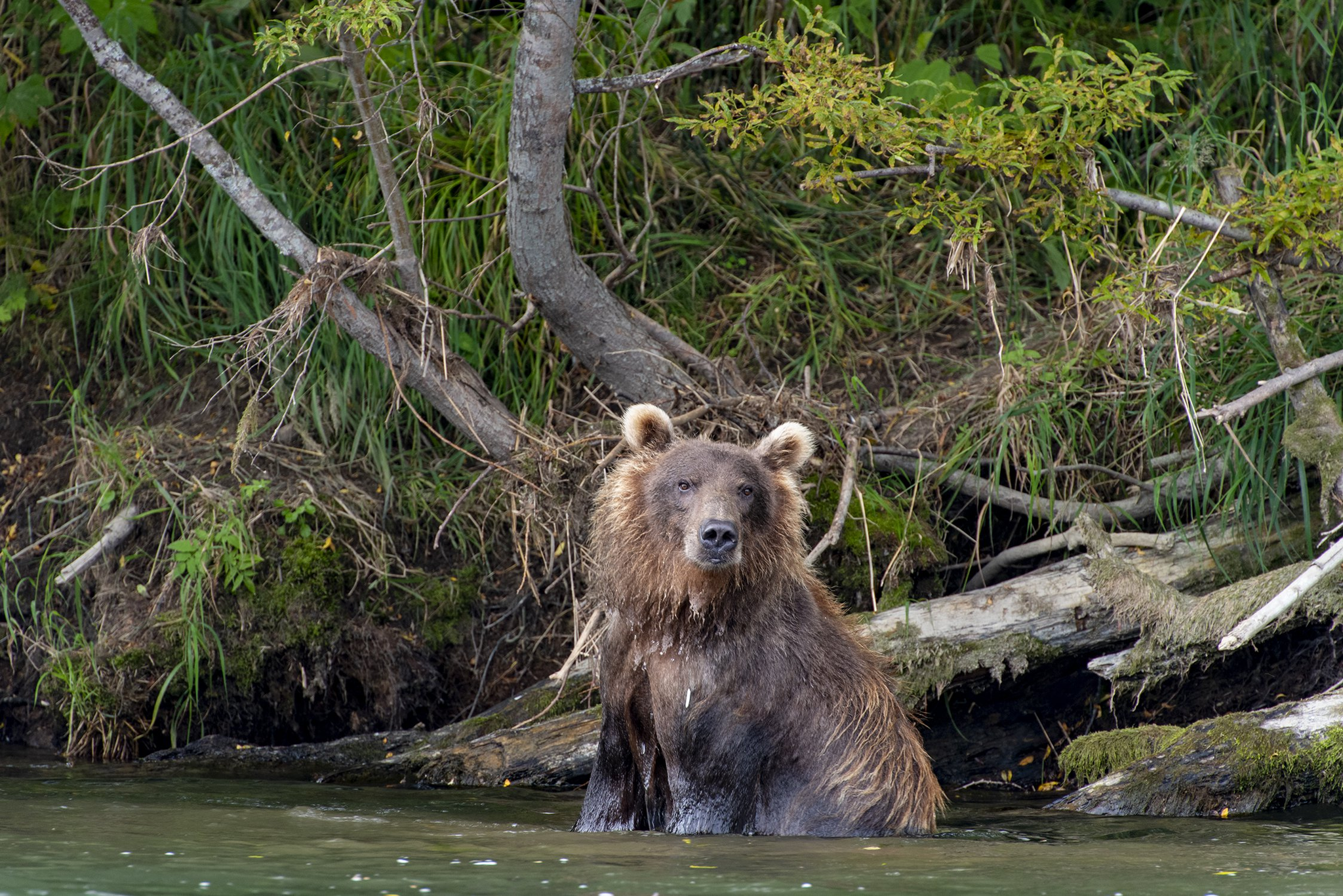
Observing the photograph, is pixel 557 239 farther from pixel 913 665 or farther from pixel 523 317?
pixel 913 665

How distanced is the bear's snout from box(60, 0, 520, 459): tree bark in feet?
6.57

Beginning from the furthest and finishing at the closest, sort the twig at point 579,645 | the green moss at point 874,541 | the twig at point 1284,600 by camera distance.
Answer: the green moss at point 874,541, the twig at point 579,645, the twig at point 1284,600

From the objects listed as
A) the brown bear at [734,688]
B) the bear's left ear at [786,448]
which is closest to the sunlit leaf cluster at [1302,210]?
the bear's left ear at [786,448]

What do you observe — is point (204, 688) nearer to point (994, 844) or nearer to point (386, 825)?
point (386, 825)

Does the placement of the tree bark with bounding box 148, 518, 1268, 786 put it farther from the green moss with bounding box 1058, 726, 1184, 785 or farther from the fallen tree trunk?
the fallen tree trunk

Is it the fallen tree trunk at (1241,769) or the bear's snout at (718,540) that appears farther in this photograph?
the fallen tree trunk at (1241,769)

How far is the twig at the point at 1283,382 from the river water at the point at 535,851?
144 centimetres

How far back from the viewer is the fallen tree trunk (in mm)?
4906

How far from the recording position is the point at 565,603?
6.90 meters

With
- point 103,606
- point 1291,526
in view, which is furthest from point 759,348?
point 103,606

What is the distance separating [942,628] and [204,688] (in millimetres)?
3576

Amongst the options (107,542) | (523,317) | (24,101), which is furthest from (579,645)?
(24,101)

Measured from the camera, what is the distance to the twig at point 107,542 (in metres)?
6.64

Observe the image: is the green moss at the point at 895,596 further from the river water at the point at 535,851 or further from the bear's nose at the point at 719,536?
the bear's nose at the point at 719,536
